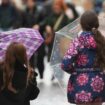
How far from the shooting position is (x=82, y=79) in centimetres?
1005

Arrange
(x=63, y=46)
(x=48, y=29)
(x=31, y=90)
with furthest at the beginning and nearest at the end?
1. (x=48, y=29)
2. (x=63, y=46)
3. (x=31, y=90)

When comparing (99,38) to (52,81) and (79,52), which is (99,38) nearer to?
(79,52)

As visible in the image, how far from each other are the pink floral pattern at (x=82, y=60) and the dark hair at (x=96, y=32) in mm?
158

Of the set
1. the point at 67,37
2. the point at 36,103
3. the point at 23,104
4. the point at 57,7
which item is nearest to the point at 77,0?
the point at 57,7

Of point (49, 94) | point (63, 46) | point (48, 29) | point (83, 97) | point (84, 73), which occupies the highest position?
point (84, 73)

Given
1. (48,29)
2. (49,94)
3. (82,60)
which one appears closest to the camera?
(82,60)

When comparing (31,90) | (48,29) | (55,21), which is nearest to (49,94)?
(48,29)

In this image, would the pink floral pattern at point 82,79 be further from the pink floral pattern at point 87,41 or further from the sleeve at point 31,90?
the sleeve at point 31,90

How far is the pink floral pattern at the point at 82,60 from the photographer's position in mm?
9988

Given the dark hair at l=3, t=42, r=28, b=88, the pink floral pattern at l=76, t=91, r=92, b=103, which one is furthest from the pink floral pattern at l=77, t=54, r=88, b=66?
the dark hair at l=3, t=42, r=28, b=88

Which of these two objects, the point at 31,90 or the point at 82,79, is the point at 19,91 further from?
the point at 82,79

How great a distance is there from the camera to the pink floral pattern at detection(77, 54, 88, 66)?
999 cm

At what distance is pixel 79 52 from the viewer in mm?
9977

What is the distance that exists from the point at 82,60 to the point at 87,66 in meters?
0.11
